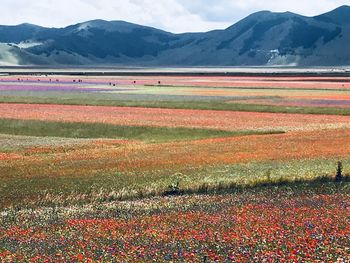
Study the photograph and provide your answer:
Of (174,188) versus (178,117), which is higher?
(174,188)

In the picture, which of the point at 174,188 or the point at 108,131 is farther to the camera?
the point at 108,131

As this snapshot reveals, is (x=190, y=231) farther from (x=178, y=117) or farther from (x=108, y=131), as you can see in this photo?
(x=178, y=117)

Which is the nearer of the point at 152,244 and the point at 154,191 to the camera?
the point at 152,244

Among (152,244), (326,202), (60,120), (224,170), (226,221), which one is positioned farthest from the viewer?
(60,120)

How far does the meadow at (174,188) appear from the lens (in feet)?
64.7

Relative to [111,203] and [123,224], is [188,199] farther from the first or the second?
[123,224]

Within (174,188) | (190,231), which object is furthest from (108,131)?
(190,231)

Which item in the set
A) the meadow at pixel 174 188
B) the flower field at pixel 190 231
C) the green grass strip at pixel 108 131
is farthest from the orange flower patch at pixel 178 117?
the flower field at pixel 190 231

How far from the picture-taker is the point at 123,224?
78.5 feet

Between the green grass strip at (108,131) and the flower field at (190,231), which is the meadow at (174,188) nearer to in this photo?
the flower field at (190,231)

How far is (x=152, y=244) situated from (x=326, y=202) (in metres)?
10.3

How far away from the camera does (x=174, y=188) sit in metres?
33.4

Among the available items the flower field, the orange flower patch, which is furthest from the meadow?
the orange flower patch

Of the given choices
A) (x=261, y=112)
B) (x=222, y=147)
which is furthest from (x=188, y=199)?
(x=261, y=112)
